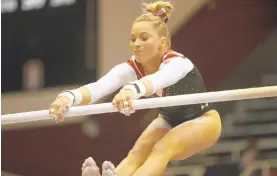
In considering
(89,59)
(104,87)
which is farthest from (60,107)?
(89,59)

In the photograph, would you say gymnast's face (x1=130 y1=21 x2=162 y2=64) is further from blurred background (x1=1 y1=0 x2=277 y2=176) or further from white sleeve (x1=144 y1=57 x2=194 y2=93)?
blurred background (x1=1 y1=0 x2=277 y2=176)

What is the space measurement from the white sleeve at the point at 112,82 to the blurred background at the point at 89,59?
7.2 inches

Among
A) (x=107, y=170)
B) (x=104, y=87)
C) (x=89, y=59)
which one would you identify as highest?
(x=89, y=59)

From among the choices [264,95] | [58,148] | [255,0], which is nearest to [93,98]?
[264,95]

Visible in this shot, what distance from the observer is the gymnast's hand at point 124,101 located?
0.63 metres

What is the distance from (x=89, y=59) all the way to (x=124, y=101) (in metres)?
0.75

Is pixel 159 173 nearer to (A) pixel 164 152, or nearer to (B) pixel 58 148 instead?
(A) pixel 164 152

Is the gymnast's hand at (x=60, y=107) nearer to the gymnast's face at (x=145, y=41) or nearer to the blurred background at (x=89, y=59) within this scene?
the gymnast's face at (x=145, y=41)

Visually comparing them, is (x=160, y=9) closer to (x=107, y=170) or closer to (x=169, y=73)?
(x=169, y=73)

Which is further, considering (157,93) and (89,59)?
(89,59)

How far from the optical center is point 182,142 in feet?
2.15

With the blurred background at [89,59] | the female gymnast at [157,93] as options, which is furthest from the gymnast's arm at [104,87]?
the blurred background at [89,59]

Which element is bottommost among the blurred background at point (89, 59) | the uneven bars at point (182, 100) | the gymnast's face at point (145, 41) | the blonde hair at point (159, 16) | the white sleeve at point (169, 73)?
the uneven bars at point (182, 100)

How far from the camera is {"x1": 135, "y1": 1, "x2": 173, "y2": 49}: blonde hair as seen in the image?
67 cm
